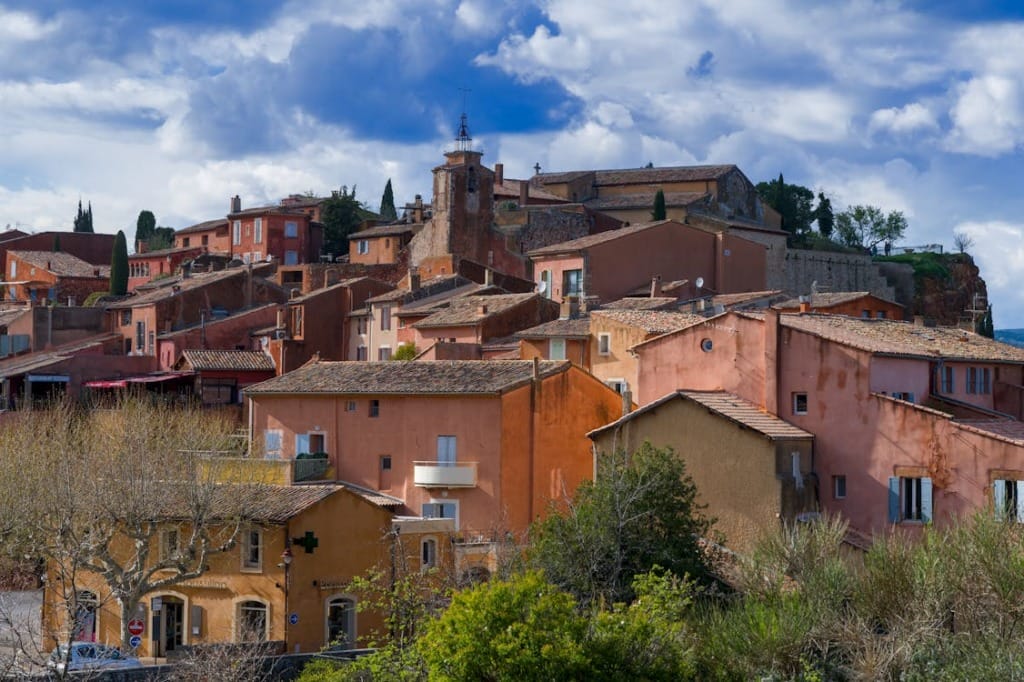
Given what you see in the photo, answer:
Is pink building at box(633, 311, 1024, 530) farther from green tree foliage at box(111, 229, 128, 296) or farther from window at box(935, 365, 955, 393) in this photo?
green tree foliage at box(111, 229, 128, 296)

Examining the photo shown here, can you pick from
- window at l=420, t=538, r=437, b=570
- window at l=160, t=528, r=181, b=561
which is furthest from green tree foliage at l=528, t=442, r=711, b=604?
window at l=160, t=528, r=181, b=561

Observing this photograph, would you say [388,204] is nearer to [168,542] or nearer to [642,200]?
[642,200]

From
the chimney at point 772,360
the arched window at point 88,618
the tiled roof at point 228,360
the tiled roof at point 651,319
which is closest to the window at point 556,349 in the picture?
the tiled roof at point 651,319

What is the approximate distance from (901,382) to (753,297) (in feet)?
53.1

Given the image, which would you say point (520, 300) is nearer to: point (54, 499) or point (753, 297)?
point (753, 297)

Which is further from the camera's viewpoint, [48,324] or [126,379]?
[48,324]

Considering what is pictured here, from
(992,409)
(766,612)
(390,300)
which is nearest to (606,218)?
(390,300)

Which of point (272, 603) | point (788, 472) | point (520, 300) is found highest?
point (520, 300)

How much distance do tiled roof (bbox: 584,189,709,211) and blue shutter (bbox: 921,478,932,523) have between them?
44.6m

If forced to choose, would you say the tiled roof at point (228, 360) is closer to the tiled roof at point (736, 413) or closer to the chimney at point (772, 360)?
the tiled roof at point (736, 413)

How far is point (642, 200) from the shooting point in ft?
280

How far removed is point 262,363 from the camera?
2557 inches

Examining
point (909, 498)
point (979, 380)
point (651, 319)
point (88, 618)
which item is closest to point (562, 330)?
point (651, 319)

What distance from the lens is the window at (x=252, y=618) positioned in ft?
129
